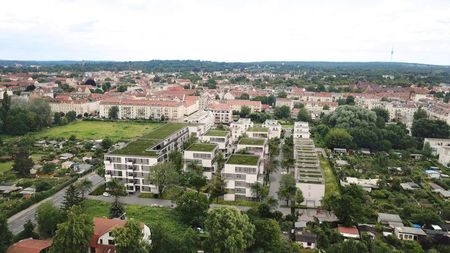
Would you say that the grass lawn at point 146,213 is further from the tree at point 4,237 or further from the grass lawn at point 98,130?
the grass lawn at point 98,130

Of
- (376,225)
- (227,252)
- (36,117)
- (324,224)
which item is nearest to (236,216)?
(227,252)

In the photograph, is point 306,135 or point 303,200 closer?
point 303,200

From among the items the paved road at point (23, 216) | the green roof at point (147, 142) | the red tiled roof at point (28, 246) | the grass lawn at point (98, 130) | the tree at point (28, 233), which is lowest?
the paved road at point (23, 216)

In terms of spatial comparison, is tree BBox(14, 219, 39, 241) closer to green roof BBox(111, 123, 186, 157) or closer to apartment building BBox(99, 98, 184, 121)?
green roof BBox(111, 123, 186, 157)

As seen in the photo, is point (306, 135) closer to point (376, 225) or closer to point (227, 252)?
point (376, 225)

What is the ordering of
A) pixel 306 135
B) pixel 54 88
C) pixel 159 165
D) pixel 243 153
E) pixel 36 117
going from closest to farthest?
1. pixel 159 165
2. pixel 243 153
3. pixel 306 135
4. pixel 36 117
5. pixel 54 88

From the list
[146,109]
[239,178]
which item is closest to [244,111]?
[146,109]

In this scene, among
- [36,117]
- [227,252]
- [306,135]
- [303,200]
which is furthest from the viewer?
[36,117]

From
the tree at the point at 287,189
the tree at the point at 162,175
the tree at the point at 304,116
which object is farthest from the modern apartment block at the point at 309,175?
the tree at the point at 304,116
